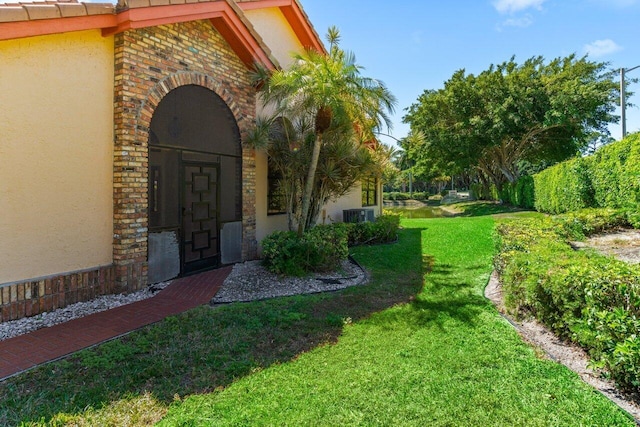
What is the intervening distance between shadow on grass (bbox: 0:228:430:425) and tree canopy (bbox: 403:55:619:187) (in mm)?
18077

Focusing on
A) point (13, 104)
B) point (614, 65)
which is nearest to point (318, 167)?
point (13, 104)

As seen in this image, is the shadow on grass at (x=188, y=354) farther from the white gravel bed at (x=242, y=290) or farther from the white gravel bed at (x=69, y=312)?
→ the white gravel bed at (x=69, y=312)

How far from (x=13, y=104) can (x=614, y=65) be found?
32269mm

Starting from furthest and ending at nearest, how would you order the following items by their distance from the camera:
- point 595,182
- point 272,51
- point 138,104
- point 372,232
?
point 595,182
point 372,232
point 272,51
point 138,104

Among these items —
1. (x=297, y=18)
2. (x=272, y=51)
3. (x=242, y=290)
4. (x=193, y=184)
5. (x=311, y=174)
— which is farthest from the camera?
(x=297, y=18)

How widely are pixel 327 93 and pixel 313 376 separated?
5.37 metres

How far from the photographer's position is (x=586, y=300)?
3.54 metres

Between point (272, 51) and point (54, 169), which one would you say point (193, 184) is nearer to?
point (54, 169)

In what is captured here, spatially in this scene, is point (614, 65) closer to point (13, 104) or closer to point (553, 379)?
point (553, 379)

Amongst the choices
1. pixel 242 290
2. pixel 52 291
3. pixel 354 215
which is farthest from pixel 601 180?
pixel 52 291

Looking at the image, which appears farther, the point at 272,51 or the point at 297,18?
the point at 297,18

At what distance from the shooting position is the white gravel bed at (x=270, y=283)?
6234 mm

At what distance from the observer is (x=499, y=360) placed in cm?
371

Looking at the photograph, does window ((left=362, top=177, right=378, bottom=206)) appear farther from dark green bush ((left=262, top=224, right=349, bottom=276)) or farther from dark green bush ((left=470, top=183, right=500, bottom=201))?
dark green bush ((left=470, top=183, right=500, bottom=201))
